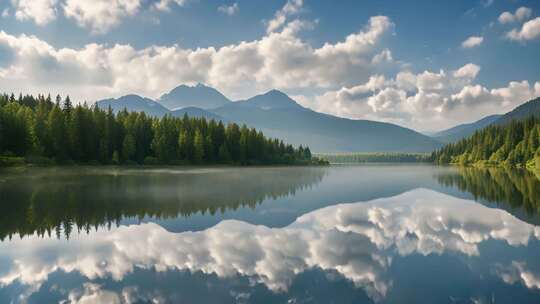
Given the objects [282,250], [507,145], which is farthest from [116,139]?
[507,145]

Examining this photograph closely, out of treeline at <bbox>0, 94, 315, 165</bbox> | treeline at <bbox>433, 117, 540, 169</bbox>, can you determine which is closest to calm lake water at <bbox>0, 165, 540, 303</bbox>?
treeline at <bbox>0, 94, 315, 165</bbox>

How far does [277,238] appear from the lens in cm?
1659

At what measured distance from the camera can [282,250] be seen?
14.4m

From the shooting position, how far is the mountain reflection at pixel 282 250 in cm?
1138

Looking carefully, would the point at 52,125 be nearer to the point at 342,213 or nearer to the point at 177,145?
the point at 177,145

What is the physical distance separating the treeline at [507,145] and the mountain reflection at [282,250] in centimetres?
10360

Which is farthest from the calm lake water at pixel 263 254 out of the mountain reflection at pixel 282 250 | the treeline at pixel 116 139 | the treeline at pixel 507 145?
the treeline at pixel 507 145

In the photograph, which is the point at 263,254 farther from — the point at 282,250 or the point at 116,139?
the point at 116,139

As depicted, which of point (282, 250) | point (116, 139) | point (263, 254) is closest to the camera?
point (263, 254)

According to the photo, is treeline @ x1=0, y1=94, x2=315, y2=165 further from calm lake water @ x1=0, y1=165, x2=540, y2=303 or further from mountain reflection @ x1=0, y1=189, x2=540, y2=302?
mountain reflection @ x1=0, y1=189, x2=540, y2=302

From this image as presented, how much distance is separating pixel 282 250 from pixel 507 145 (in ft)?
541

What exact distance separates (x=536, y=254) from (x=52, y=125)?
345 ft

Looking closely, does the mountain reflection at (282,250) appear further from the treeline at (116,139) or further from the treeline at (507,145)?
the treeline at (507,145)

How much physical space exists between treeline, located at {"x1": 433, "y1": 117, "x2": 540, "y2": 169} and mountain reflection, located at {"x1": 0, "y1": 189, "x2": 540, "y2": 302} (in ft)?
340
